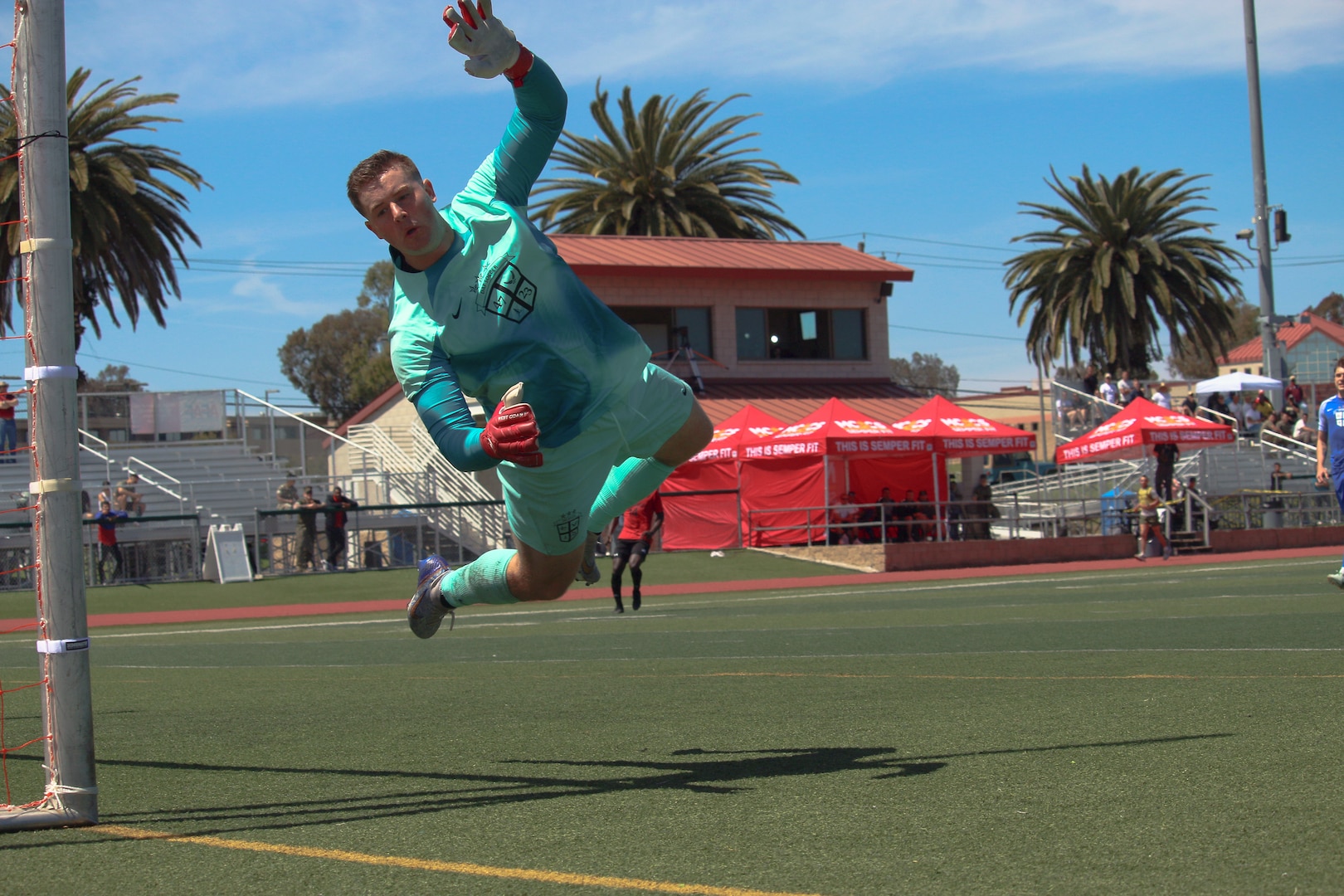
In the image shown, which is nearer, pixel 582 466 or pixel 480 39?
pixel 480 39

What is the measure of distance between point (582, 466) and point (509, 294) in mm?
751

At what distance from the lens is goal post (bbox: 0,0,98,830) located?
4.31 m

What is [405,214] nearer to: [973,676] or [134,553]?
[973,676]

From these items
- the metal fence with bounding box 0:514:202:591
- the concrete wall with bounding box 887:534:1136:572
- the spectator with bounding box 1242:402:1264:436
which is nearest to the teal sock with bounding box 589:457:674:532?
the metal fence with bounding box 0:514:202:591

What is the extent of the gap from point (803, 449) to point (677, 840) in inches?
871

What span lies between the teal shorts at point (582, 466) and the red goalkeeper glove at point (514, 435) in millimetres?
926

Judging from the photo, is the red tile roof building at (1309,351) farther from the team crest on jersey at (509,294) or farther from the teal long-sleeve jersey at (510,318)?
the team crest on jersey at (509,294)

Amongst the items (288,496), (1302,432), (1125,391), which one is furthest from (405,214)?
(1302,432)

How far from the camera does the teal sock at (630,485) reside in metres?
5.49

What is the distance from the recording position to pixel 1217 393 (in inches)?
1486

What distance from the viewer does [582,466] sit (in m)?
4.99

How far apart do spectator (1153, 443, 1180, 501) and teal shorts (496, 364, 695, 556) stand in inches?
934

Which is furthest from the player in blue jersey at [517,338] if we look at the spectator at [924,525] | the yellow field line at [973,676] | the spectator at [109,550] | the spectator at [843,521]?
the spectator at [924,525]

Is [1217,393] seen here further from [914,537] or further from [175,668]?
[175,668]
